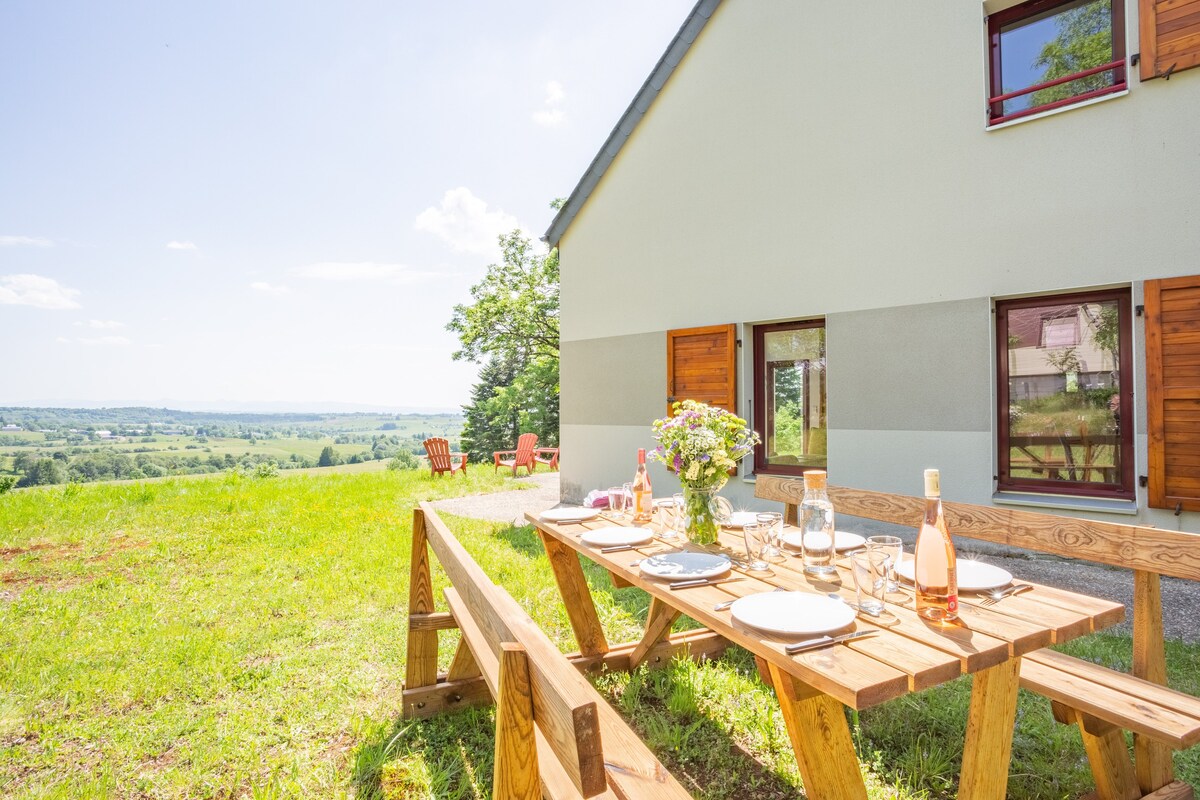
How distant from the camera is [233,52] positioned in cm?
1088

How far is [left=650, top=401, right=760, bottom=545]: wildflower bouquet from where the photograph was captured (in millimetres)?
2033

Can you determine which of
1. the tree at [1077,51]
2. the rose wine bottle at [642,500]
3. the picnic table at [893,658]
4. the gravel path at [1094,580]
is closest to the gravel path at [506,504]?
the rose wine bottle at [642,500]

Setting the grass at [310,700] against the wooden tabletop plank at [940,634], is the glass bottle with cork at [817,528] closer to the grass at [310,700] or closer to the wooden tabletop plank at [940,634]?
the wooden tabletop plank at [940,634]

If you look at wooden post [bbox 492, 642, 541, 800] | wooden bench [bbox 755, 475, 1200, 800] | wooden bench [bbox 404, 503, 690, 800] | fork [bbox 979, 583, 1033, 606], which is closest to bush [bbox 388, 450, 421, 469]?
wooden bench [bbox 404, 503, 690, 800]

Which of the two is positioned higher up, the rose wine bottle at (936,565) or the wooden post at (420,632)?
the rose wine bottle at (936,565)

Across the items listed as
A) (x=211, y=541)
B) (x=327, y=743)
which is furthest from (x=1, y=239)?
(x=327, y=743)

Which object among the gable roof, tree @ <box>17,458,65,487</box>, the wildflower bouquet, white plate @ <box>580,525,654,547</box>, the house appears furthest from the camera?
tree @ <box>17,458,65,487</box>

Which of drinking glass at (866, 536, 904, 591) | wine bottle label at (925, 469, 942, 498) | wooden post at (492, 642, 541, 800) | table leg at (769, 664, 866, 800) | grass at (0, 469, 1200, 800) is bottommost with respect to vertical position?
grass at (0, 469, 1200, 800)

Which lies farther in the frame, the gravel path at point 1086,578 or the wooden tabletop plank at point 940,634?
the gravel path at point 1086,578

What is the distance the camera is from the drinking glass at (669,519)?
229 cm

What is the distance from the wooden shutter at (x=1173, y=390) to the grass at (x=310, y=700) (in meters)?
1.39

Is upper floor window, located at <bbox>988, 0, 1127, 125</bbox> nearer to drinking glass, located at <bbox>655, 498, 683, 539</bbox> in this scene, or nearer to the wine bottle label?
drinking glass, located at <bbox>655, 498, 683, 539</bbox>

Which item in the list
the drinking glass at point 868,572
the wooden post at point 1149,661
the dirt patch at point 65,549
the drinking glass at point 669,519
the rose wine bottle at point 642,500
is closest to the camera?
the drinking glass at point 868,572

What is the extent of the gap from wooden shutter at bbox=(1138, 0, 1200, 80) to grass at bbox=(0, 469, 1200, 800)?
3.73 metres
